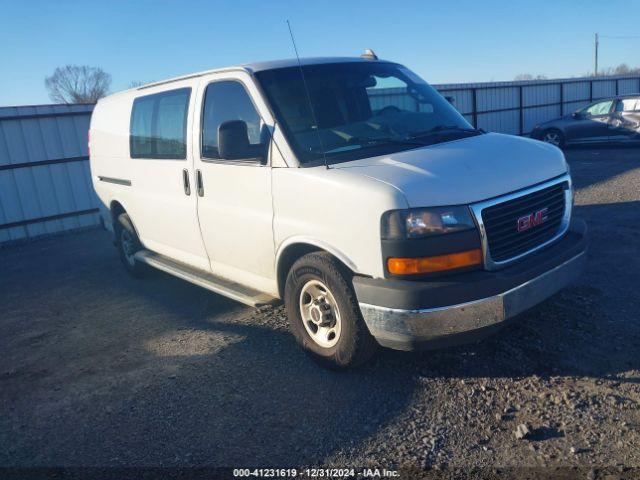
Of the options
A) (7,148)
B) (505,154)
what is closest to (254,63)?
(505,154)

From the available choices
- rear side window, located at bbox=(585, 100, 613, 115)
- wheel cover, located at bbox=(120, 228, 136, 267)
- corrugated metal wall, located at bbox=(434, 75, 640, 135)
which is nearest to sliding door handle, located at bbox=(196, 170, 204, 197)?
wheel cover, located at bbox=(120, 228, 136, 267)

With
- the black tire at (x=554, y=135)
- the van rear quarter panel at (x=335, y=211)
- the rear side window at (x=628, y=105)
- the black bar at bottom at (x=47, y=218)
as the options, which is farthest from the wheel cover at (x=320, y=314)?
the black tire at (x=554, y=135)

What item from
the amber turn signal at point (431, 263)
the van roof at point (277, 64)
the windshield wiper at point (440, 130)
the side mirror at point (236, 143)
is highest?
the van roof at point (277, 64)

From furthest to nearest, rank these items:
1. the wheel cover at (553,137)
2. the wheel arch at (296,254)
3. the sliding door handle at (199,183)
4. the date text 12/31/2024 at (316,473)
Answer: the wheel cover at (553,137), the sliding door handle at (199,183), the wheel arch at (296,254), the date text 12/31/2024 at (316,473)

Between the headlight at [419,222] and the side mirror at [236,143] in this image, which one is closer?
the headlight at [419,222]

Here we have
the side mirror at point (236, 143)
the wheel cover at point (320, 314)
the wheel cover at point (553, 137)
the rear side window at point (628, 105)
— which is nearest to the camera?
the wheel cover at point (320, 314)

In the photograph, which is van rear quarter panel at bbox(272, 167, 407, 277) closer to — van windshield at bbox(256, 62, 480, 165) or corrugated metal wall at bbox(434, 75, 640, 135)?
van windshield at bbox(256, 62, 480, 165)

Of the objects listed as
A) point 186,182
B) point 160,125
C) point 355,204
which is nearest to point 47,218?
point 160,125

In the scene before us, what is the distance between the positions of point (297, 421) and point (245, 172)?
1874 millimetres

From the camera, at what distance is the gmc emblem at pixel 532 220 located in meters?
3.59

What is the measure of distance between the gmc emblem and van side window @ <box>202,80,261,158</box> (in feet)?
6.40

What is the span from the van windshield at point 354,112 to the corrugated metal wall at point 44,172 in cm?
805

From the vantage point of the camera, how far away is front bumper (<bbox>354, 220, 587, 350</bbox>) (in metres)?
3.22

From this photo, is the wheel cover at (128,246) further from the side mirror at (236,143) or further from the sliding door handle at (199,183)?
the side mirror at (236,143)
